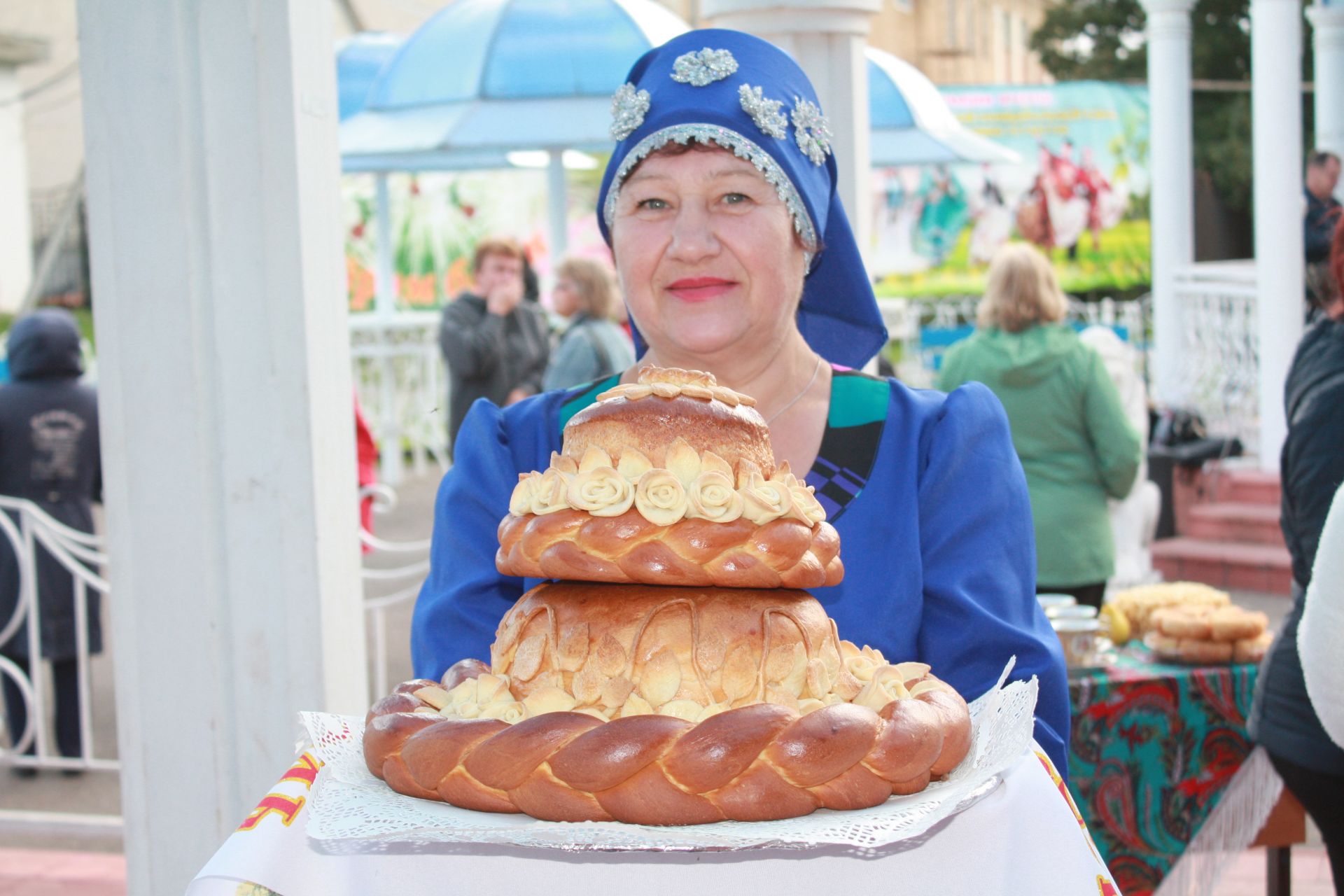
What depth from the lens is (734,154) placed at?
1914 millimetres

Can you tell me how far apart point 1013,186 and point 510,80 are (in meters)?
14.8

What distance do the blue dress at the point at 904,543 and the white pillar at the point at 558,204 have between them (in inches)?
293

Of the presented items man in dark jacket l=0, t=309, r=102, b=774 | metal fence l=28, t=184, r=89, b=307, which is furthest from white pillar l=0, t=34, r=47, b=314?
man in dark jacket l=0, t=309, r=102, b=774

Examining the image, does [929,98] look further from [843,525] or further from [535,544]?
[535,544]

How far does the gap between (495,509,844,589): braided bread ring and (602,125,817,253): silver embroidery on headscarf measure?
746mm

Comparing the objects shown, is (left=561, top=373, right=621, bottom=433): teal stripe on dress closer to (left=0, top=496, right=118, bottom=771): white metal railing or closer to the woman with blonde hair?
(left=0, top=496, right=118, bottom=771): white metal railing

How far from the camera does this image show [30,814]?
211 inches

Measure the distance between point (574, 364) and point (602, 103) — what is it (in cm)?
142

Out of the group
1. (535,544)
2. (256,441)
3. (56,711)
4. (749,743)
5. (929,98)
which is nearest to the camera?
(749,743)

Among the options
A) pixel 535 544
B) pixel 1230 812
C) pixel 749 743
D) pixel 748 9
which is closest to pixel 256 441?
pixel 535 544

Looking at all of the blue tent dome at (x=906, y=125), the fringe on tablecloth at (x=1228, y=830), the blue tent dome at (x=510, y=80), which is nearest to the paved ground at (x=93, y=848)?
the fringe on tablecloth at (x=1228, y=830)

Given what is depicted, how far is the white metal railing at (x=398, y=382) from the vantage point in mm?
14562

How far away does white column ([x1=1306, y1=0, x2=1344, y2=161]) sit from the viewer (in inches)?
433

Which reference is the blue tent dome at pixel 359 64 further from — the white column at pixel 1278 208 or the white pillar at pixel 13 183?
the white pillar at pixel 13 183
